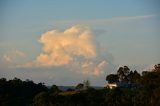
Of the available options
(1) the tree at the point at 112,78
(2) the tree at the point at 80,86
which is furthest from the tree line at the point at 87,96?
(1) the tree at the point at 112,78

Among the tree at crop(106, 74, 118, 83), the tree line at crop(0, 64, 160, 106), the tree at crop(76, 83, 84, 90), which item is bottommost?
the tree line at crop(0, 64, 160, 106)

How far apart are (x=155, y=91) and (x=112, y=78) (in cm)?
4679

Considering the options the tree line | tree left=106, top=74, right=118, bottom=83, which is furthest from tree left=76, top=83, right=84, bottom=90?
the tree line

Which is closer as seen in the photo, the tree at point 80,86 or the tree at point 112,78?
the tree at point 80,86

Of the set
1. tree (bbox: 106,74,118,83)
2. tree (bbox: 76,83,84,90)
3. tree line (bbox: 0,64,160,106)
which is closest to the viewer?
tree line (bbox: 0,64,160,106)

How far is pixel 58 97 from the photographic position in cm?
7238

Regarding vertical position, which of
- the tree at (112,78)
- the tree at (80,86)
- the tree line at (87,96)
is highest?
the tree at (112,78)

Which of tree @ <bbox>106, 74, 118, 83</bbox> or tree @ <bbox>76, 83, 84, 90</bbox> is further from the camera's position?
tree @ <bbox>106, 74, 118, 83</bbox>

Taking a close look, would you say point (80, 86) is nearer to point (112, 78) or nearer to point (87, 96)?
point (112, 78)

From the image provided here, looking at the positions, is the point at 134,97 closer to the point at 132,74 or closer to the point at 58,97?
the point at 58,97

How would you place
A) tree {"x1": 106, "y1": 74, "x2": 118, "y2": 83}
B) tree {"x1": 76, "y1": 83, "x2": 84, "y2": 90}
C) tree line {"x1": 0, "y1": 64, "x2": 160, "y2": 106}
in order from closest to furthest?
tree line {"x1": 0, "y1": 64, "x2": 160, "y2": 106}, tree {"x1": 76, "y1": 83, "x2": 84, "y2": 90}, tree {"x1": 106, "y1": 74, "x2": 118, "y2": 83}

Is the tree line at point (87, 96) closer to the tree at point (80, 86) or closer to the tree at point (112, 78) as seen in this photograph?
the tree at point (80, 86)

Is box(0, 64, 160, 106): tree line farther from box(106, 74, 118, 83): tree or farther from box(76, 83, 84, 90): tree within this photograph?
box(106, 74, 118, 83): tree

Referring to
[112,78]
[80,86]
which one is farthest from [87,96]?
[112,78]
